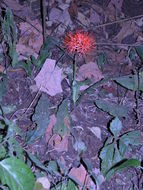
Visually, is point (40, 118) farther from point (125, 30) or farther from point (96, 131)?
point (125, 30)

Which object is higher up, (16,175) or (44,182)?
(16,175)

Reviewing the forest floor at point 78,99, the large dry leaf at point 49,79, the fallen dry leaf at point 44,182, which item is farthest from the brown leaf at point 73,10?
the fallen dry leaf at point 44,182

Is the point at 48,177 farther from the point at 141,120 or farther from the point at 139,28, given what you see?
the point at 139,28

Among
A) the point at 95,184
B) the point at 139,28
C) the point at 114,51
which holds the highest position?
the point at 139,28

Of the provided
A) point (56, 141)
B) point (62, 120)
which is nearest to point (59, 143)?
point (56, 141)

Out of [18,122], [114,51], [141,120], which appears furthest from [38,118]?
[114,51]

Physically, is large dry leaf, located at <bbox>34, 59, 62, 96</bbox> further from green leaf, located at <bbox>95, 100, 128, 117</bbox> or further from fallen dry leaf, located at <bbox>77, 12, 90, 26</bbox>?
fallen dry leaf, located at <bbox>77, 12, 90, 26</bbox>

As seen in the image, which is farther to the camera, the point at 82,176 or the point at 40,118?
the point at 40,118
